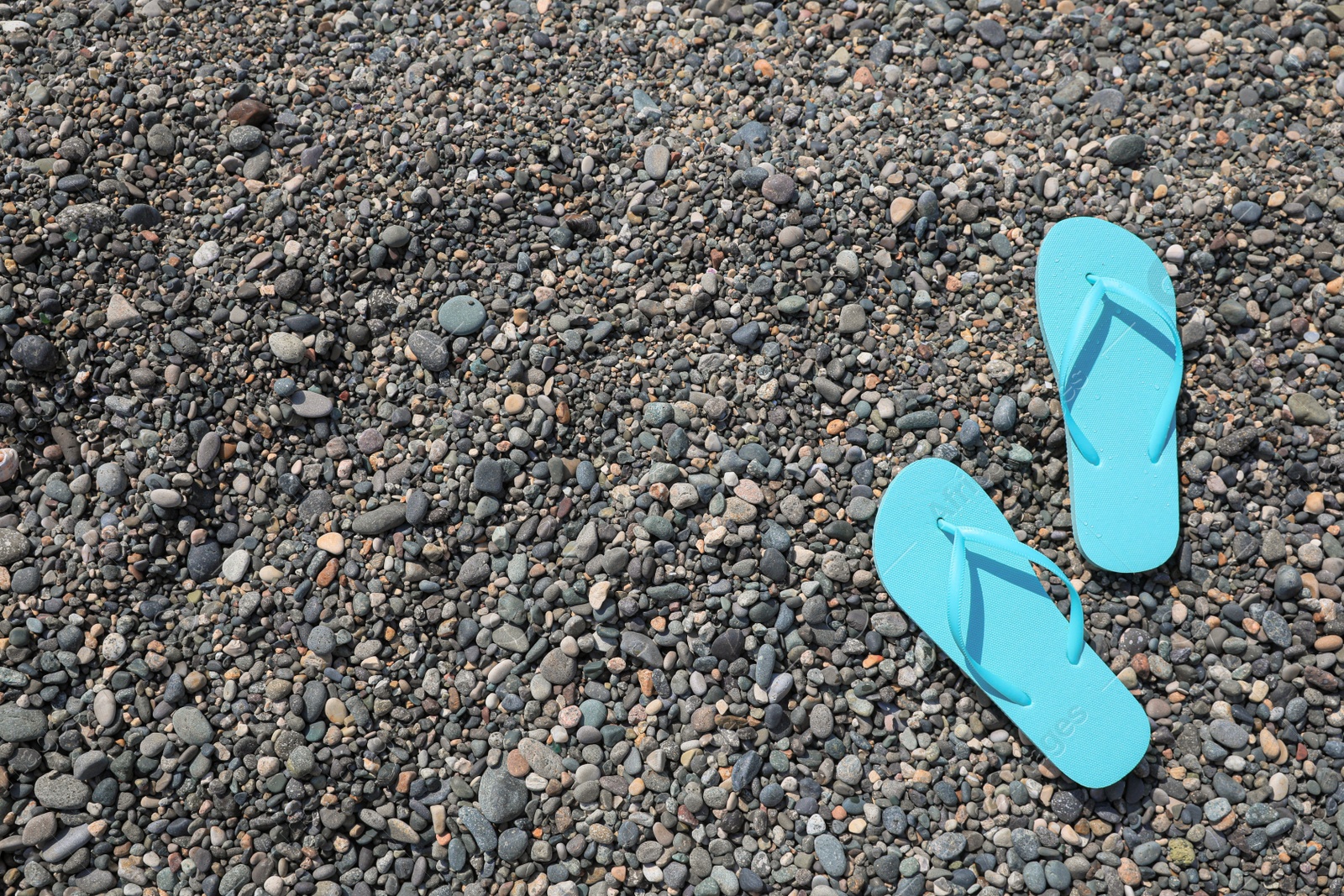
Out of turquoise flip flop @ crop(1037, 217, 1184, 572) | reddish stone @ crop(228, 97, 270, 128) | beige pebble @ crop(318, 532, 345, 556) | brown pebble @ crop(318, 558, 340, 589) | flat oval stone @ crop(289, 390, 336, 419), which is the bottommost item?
brown pebble @ crop(318, 558, 340, 589)

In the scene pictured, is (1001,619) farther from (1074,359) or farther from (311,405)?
(311,405)

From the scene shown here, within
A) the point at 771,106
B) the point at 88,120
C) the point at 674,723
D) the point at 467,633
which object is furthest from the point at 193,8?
the point at 674,723

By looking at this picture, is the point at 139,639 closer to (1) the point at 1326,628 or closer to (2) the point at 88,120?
(2) the point at 88,120

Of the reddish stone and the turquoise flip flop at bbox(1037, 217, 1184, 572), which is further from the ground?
the reddish stone

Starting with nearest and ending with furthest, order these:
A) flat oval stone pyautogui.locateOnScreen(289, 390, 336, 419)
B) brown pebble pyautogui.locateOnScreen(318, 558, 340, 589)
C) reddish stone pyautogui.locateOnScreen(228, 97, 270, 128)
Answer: brown pebble pyautogui.locateOnScreen(318, 558, 340, 589) → flat oval stone pyautogui.locateOnScreen(289, 390, 336, 419) → reddish stone pyautogui.locateOnScreen(228, 97, 270, 128)

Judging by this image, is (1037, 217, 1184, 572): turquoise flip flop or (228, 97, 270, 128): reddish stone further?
(228, 97, 270, 128): reddish stone

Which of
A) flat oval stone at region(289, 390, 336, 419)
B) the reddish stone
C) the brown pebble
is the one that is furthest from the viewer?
the reddish stone

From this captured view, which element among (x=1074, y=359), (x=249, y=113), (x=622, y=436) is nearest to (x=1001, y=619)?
(x=1074, y=359)

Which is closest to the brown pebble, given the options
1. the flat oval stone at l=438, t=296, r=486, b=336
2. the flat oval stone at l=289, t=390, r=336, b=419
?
the flat oval stone at l=289, t=390, r=336, b=419

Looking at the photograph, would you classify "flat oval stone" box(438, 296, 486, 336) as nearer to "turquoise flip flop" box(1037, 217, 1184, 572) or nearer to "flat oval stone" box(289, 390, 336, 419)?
"flat oval stone" box(289, 390, 336, 419)
